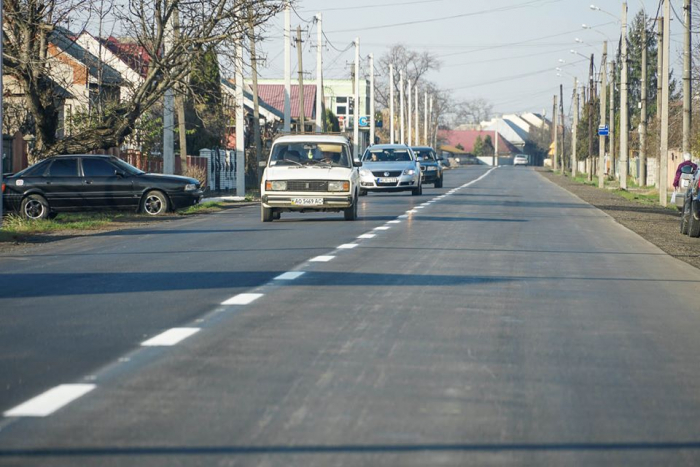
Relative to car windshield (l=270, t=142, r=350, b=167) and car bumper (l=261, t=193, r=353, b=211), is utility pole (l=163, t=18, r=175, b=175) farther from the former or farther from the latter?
car bumper (l=261, t=193, r=353, b=211)

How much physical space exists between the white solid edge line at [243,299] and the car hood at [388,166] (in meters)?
28.9

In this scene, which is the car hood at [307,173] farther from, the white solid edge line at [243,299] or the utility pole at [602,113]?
the utility pole at [602,113]

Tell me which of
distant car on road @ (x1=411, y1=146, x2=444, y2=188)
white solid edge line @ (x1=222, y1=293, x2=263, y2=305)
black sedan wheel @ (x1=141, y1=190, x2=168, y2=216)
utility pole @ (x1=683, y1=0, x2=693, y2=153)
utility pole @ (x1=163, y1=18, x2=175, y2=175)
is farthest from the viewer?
distant car on road @ (x1=411, y1=146, x2=444, y2=188)

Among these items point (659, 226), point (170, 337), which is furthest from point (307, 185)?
point (170, 337)

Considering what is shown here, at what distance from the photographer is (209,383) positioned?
725 cm

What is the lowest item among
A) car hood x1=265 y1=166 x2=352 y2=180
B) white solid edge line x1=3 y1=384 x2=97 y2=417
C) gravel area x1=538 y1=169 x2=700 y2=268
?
gravel area x1=538 y1=169 x2=700 y2=268

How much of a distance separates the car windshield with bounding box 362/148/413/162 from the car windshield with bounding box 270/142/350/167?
1653 cm

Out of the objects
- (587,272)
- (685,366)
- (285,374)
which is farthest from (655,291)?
(285,374)

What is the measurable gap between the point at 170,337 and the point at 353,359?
5.30ft

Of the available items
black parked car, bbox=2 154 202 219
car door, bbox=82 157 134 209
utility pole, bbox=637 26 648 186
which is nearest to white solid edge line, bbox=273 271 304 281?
black parked car, bbox=2 154 202 219

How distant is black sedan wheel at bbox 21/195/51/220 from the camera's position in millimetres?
27562

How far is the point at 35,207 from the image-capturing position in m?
27.7

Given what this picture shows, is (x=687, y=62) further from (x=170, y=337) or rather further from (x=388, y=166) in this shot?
(x=170, y=337)

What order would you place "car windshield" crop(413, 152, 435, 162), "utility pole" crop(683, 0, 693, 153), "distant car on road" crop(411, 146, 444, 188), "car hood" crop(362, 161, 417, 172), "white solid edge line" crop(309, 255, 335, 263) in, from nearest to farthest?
1. "white solid edge line" crop(309, 255, 335, 263)
2. "car hood" crop(362, 161, 417, 172)
3. "utility pole" crop(683, 0, 693, 153)
4. "distant car on road" crop(411, 146, 444, 188)
5. "car windshield" crop(413, 152, 435, 162)
